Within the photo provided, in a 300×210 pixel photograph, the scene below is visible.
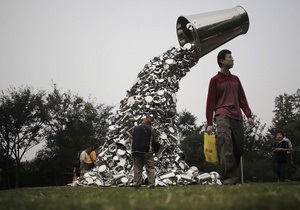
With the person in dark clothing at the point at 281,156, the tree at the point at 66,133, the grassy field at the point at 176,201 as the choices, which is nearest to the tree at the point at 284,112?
the tree at the point at 66,133

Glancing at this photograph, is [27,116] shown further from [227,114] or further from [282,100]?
[282,100]

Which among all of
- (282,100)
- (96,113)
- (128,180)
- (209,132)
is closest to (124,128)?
(128,180)

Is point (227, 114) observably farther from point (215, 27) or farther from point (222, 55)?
point (215, 27)

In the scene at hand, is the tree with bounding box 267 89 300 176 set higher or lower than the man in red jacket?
higher

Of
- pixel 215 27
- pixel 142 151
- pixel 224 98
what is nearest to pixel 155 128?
pixel 142 151

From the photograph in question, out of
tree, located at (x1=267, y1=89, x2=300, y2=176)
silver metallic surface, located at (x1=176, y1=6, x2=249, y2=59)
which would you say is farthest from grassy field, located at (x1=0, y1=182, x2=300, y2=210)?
tree, located at (x1=267, y1=89, x2=300, y2=176)

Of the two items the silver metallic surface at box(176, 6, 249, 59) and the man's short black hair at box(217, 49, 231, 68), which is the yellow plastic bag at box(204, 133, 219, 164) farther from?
the silver metallic surface at box(176, 6, 249, 59)

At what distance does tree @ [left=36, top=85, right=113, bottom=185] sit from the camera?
93.5ft

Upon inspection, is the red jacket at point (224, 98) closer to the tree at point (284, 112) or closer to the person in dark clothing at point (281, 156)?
the person in dark clothing at point (281, 156)

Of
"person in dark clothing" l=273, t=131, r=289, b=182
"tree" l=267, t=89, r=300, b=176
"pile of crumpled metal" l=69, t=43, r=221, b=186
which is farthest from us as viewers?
"tree" l=267, t=89, r=300, b=176

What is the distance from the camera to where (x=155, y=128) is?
9.52 meters

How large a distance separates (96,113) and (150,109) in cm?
2464

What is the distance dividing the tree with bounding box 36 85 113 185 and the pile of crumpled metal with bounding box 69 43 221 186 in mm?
17530

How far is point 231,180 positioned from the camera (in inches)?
212
